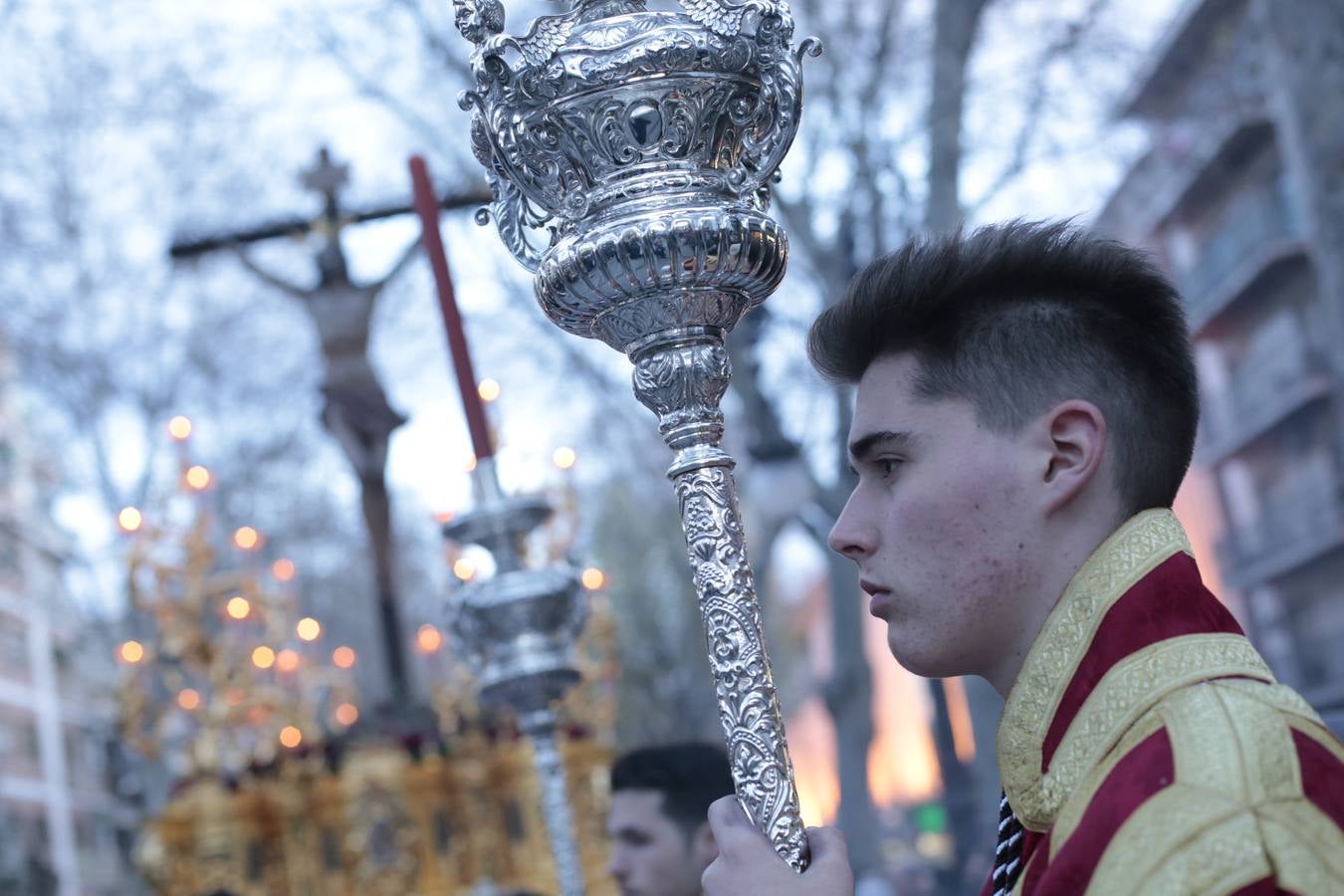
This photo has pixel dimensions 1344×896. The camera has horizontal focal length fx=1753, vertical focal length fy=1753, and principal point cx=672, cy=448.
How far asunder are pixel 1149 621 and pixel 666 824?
2.86m

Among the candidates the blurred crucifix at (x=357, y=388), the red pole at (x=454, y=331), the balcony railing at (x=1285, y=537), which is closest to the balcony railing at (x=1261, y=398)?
the balcony railing at (x=1285, y=537)

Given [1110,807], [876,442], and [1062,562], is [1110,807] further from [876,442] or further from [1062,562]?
[876,442]

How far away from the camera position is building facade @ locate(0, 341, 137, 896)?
133 feet

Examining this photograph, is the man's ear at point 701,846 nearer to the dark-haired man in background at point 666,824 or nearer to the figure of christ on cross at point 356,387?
the dark-haired man in background at point 666,824

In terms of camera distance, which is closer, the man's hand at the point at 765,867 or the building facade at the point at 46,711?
the man's hand at the point at 765,867

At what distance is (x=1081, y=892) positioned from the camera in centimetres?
160

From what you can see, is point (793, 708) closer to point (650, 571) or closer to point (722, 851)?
point (650, 571)

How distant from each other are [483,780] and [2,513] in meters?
32.6

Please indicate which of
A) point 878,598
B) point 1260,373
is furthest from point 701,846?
point 1260,373

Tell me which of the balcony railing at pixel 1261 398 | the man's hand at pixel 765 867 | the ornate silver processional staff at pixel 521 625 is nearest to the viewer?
the man's hand at pixel 765 867

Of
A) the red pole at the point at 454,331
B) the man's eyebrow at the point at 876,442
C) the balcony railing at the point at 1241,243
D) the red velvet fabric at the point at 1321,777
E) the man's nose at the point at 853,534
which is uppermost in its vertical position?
the balcony railing at the point at 1241,243

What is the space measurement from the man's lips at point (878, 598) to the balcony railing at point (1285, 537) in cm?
2924

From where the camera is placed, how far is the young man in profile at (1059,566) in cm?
156

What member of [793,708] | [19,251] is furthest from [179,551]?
[793,708]
